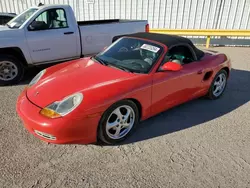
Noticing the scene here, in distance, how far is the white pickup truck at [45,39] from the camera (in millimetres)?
4879

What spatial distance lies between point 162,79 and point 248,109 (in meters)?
2.09

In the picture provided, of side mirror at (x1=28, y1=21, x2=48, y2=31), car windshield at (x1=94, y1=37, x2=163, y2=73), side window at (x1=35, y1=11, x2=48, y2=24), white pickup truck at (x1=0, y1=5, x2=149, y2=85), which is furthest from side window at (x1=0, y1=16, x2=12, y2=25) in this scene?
car windshield at (x1=94, y1=37, x2=163, y2=73)

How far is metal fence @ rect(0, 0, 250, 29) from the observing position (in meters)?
9.15

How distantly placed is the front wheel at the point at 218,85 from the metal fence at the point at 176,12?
19.4ft

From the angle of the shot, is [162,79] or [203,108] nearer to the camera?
[162,79]

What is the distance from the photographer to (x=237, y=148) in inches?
120

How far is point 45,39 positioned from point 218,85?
4032 millimetres

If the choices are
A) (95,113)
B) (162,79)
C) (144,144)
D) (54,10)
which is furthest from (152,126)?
(54,10)

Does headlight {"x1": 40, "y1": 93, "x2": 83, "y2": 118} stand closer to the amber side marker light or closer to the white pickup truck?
the amber side marker light

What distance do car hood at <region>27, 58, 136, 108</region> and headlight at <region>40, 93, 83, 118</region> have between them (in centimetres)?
8

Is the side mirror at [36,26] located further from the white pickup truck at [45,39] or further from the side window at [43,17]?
the side window at [43,17]

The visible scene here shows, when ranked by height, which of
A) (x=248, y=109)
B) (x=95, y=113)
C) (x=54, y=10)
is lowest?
(x=248, y=109)

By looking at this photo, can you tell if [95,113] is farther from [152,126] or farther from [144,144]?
[152,126]

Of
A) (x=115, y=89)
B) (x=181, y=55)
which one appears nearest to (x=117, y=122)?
(x=115, y=89)
